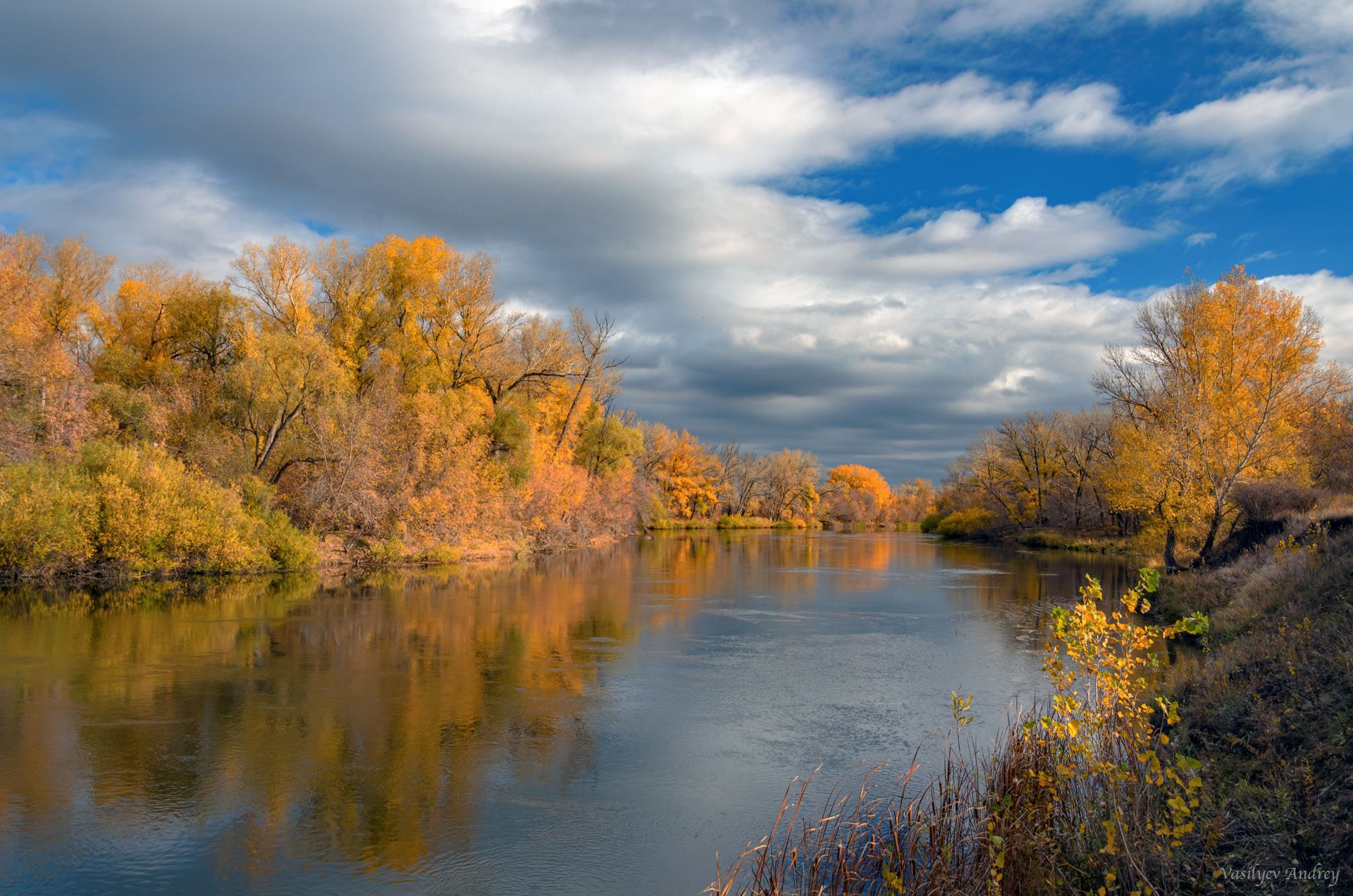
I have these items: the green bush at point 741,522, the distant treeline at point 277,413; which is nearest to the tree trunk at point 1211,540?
the distant treeline at point 277,413

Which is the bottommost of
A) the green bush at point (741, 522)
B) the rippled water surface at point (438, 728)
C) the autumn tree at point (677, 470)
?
the rippled water surface at point (438, 728)

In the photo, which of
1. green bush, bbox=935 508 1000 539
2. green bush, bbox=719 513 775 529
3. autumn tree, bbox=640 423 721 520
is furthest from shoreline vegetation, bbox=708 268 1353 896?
green bush, bbox=719 513 775 529

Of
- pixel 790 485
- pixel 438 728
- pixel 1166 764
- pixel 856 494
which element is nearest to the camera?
pixel 1166 764

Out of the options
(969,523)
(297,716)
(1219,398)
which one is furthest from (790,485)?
(297,716)

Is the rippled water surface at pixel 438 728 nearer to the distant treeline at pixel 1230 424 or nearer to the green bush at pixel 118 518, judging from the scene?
the green bush at pixel 118 518

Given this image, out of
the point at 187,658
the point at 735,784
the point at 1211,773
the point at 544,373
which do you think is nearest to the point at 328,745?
the point at 735,784

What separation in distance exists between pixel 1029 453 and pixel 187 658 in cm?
6061

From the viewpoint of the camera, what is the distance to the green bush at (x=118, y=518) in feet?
68.0

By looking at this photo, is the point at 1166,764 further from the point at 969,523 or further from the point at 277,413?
the point at 969,523

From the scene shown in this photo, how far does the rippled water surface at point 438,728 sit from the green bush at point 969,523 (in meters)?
47.5

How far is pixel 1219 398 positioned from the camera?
88.9ft

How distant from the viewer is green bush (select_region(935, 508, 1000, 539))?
66250 millimetres

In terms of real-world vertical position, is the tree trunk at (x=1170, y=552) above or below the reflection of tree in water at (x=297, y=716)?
above

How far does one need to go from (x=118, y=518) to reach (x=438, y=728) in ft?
56.5
